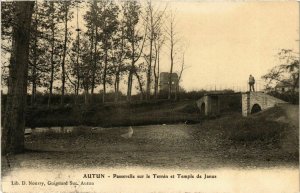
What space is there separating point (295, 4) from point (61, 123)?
1867 cm

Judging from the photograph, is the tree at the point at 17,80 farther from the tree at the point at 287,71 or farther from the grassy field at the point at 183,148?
the tree at the point at 287,71

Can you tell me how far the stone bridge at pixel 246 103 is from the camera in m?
23.1

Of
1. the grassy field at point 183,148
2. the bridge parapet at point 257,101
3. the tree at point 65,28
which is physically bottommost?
the grassy field at point 183,148

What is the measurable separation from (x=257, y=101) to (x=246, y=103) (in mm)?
1518

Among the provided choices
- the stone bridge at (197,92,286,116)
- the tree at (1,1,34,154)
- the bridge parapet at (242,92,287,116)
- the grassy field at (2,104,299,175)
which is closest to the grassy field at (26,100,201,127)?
the stone bridge at (197,92,286,116)

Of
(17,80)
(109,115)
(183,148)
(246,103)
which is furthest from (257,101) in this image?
(17,80)

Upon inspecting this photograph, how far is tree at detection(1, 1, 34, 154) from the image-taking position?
12.1 metres

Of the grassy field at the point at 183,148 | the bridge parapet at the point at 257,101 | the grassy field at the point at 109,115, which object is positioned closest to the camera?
the grassy field at the point at 183,148

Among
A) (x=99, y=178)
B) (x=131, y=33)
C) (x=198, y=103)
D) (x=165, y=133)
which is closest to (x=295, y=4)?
(x=99, y=178)

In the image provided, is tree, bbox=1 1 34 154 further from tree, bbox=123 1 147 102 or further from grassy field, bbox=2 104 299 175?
Result: tree, bbox=123 1 147 102

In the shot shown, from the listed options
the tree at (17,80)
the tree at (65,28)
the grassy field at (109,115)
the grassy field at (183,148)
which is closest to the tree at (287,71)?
the grassy field at (183,148)

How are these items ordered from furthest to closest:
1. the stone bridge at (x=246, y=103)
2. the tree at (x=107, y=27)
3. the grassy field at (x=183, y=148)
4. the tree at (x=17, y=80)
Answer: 1. the tree at (x=107, y=27)
2. the stone bridge at (x=246, y=103)
3. the tree at (x=17, y=80)
4. the grassy field at (x=183, y=148)

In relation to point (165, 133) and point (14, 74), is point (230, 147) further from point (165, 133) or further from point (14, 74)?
point (14, 74)

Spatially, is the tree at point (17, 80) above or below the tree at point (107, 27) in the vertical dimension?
below
